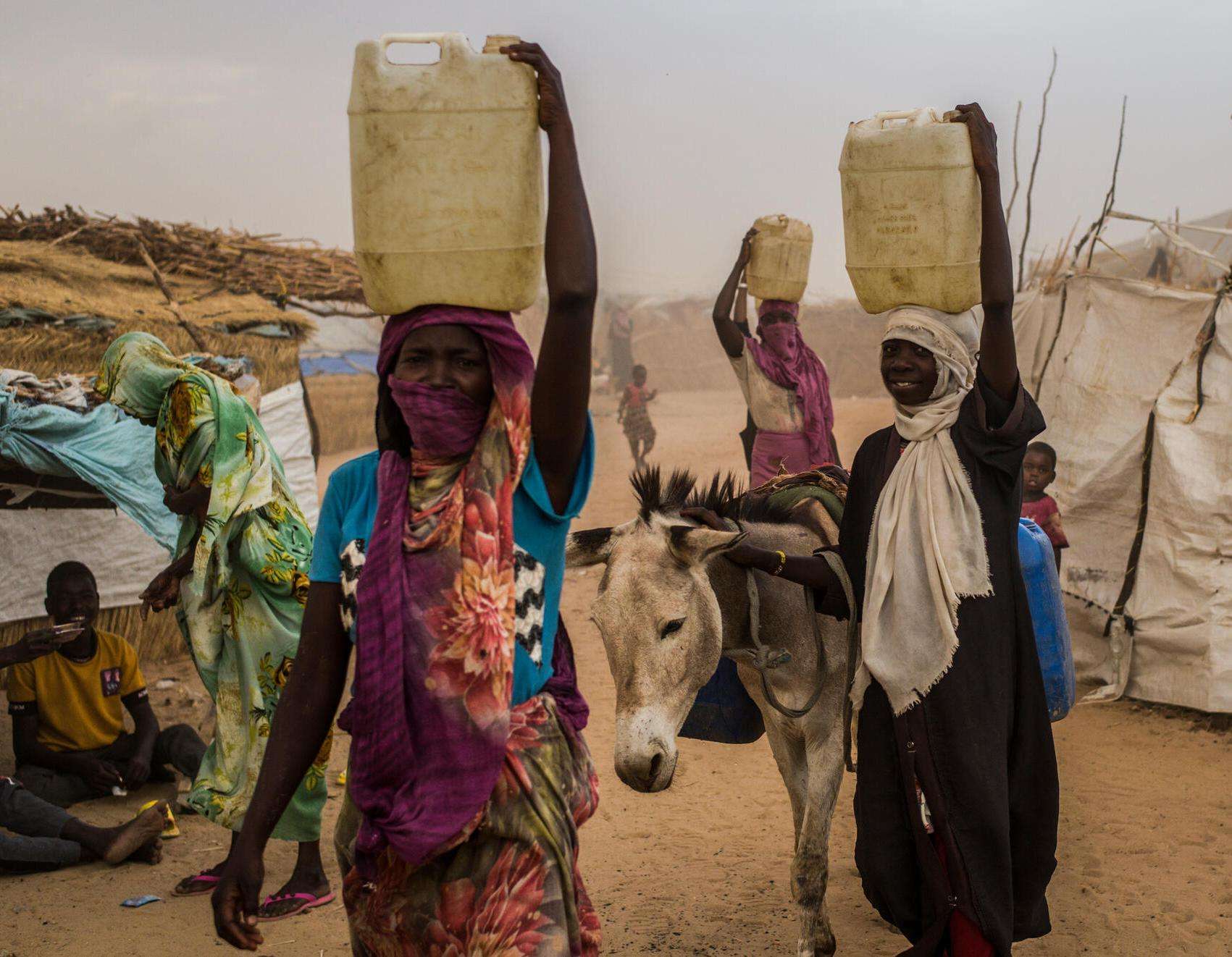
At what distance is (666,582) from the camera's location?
3.69 meters

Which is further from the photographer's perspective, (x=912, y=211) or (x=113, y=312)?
(x=113, y=312)

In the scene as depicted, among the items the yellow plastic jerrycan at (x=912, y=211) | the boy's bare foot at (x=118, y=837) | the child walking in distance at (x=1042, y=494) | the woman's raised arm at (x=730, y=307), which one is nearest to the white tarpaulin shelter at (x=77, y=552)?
the boy's bare foot at (x=118, y=837)

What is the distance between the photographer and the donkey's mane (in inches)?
154

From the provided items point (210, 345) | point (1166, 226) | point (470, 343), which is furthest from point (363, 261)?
point (1166, 226)

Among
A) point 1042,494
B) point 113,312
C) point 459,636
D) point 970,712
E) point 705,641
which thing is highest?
point 113,312

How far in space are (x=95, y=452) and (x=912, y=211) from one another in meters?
5.52

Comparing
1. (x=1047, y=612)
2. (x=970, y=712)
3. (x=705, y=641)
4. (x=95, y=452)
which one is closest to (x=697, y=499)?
(x=705, y=641)

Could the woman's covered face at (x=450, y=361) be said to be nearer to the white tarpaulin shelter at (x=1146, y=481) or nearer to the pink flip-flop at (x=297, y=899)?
the pink flip-flop at (x=297, y=899)

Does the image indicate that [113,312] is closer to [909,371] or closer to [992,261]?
[909,371]

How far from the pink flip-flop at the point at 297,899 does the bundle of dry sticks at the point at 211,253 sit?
5.46 m

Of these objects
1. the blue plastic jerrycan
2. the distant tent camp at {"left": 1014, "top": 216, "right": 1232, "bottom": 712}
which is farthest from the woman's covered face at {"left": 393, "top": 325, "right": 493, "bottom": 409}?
the distant tent camp at {"left": 1014, "top": 216, "right": 1232, "bottom": 712}

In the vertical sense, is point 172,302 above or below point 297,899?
above

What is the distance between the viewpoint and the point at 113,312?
832cm

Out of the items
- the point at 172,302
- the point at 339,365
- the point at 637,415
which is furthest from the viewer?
the point at 339,365
